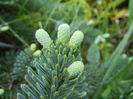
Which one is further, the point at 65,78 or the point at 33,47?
the point at 33,47

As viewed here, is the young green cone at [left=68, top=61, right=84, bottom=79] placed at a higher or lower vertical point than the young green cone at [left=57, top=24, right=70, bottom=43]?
lower

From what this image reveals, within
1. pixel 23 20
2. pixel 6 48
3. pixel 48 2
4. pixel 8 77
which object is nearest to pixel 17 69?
pixel 8 77

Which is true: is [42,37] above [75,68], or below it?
above

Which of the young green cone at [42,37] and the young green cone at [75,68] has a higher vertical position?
the young green cone at [42,37]

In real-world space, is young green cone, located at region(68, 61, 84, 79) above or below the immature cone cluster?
below

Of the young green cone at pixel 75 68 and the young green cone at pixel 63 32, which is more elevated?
the young green cone at pixel 63 32

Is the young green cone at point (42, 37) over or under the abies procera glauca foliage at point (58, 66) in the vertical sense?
over

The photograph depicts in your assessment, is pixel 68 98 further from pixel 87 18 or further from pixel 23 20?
pixel 87 18
